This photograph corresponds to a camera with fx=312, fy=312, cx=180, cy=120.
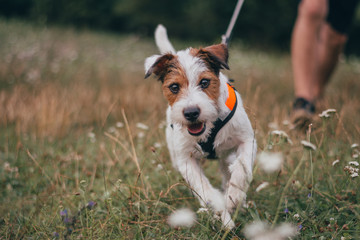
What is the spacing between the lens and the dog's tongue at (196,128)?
2.18 metres

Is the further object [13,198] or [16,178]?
[16,178]

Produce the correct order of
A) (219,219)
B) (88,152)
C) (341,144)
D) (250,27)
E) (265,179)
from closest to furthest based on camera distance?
(219,219)
(265,179)
(341,144)
(88,152)
(250,27)

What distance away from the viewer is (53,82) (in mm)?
5621

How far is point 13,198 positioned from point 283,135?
7.66 feet

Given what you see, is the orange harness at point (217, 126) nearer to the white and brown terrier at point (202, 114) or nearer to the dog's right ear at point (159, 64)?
the white and brown terrier at point (202, 114)

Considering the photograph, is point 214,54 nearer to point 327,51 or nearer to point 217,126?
point 217,126

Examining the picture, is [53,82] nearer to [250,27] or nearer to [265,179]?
[265,179]

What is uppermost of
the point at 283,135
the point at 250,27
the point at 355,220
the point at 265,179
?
the point at 283,135

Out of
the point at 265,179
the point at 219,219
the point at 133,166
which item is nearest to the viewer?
the point at 219,219

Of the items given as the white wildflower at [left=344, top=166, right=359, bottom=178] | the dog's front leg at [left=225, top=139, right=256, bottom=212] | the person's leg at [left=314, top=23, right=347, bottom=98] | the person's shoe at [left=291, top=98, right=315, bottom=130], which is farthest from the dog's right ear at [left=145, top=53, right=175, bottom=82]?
the person's leg at [left=314, top=23, right=347, bottom=98]

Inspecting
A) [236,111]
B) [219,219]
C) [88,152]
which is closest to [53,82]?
[88,152]

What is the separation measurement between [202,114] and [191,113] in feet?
0.26

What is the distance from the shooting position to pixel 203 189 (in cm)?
203

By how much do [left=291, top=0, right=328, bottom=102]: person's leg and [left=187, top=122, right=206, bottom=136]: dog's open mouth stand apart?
2.09 meters
